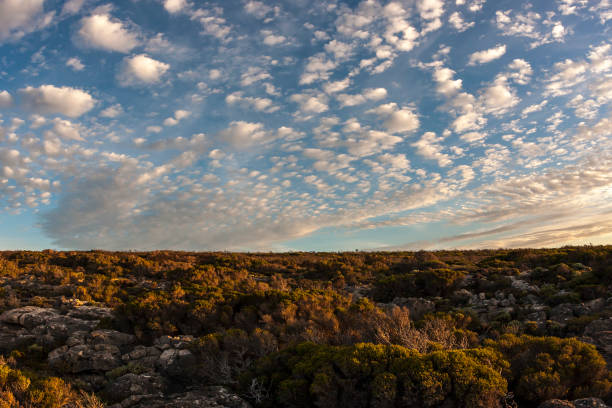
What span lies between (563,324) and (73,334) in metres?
14.0

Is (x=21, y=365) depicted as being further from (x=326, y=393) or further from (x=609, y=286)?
(x=609, y=286)

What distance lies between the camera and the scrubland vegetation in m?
5.59

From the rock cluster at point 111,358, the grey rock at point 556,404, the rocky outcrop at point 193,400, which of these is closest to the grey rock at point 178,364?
the rock cluster at point 111,358

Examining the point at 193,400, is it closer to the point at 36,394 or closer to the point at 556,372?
the point at 36,394

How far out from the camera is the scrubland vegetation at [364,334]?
5590 millimetres

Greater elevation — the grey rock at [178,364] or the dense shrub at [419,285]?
the dense shrub at [419,285]

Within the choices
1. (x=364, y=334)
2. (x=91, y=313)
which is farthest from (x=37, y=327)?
(x=364, y=334)

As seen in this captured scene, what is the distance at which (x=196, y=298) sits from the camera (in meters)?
12.5

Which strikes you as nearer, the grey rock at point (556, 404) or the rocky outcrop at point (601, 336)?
the grey rock at point (556, 404)

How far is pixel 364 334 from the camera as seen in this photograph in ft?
27.0

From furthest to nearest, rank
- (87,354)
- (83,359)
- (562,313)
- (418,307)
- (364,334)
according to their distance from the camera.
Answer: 1. (418,307)
2. (562,313)
3. (87,354)
4. (83,359)
5. (364,334)

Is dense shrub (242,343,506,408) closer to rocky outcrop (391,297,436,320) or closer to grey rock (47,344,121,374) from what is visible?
grey rock (47,344,121,374)

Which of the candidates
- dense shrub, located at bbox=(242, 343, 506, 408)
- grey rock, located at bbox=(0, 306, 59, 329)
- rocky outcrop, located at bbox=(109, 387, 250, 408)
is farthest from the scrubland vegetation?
grey rock, located at bbox=(0, 306, 59, 329)

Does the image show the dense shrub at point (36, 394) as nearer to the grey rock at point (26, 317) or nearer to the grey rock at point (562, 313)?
the grey rock at point (26, 317)
